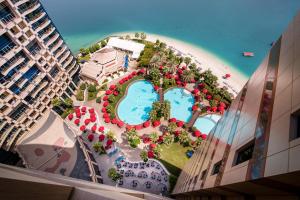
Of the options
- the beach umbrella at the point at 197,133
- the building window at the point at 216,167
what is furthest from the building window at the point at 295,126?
the beach umbrella at the point at 197,133

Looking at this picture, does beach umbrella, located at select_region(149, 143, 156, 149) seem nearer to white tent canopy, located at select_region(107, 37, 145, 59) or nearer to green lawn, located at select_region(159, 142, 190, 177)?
green lawn, located at select_region(159, 142, 190, 177)

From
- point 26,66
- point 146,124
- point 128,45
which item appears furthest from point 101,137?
point 128,45

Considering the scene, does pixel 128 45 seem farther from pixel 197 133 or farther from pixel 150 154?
pixel 150 154

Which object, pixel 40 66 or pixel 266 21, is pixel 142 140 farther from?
pixel 266 21

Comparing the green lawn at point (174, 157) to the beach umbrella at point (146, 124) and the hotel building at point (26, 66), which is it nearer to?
the beach umbrella at point (146, 124)

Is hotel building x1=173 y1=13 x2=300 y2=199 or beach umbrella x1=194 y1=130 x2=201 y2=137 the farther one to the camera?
beach umbrella x1=194 y1=130 x2=201 y2=137

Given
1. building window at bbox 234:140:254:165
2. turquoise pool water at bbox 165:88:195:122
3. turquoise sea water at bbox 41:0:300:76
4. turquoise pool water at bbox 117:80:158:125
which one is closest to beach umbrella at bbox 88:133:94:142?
turquoise pool water at bbox 117:80:158:125

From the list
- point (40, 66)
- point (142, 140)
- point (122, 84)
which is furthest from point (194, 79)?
point (40, 66)
